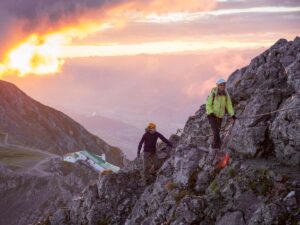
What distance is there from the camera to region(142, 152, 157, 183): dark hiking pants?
1425 inches

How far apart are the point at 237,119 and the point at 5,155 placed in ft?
496

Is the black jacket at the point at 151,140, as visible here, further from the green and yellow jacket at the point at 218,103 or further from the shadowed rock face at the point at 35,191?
the shadowed rock face at the point at 35,191

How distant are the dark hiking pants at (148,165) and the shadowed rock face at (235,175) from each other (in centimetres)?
64

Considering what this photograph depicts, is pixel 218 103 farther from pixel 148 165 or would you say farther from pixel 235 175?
pixel 148 165

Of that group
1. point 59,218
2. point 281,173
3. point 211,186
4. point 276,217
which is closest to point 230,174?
point 211,186

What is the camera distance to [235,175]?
87.3ft

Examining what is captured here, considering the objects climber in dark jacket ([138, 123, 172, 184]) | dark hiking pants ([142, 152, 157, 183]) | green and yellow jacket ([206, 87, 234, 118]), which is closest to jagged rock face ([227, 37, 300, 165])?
green and yellow jacket ([206, 87, 234, 118])

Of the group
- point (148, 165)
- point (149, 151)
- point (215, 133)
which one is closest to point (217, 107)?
point (215, 133)

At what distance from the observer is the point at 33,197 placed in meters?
139

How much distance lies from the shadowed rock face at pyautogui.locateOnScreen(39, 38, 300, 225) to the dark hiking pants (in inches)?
25.3

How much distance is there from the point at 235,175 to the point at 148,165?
11.0 meters

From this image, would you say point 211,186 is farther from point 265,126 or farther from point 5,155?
point 5,155

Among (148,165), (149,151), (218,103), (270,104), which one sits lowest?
(148,165)

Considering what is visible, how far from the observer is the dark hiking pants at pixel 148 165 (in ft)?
119
